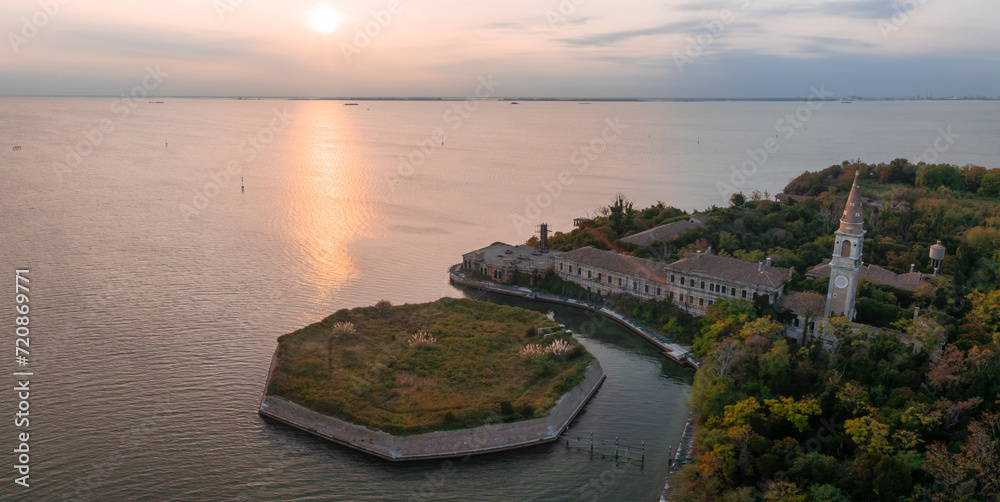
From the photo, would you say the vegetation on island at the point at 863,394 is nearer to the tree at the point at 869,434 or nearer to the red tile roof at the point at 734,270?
the tree at the point at 869,434

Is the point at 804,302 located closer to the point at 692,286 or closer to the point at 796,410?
the point at 692,286

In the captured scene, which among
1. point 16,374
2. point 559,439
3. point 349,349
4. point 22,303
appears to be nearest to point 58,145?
point 22,303

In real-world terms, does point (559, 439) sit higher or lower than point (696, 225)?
lower

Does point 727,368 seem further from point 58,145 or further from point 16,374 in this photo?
point 58,145

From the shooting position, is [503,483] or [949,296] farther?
[949,296]

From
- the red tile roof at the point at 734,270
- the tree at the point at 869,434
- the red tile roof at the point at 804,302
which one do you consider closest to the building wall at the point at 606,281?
the red tile roof at the point at 734,270

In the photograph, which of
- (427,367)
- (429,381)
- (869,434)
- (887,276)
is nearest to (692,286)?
(887,276)

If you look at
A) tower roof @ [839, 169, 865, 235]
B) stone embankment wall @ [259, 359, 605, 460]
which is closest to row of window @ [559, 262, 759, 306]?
tower roof @ [839, 169, 865, 235]
